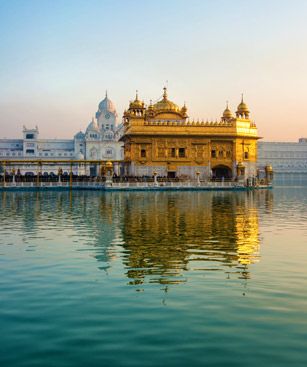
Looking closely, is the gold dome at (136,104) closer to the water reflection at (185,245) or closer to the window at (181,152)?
the window at (181,152)

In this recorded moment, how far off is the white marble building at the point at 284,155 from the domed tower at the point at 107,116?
168 ft

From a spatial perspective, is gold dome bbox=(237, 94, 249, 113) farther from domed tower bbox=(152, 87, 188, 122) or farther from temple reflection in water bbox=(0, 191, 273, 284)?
temple reflection in water bbox=(0, 191, 273, 284)

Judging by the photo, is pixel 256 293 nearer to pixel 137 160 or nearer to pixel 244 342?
pixel 244 342

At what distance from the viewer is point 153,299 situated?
928cm

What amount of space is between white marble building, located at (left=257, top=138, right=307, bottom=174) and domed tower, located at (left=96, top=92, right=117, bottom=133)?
168 ft

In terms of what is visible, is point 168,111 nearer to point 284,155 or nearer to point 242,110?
point 242,110

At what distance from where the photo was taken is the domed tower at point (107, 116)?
15550cm

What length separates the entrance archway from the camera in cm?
6769

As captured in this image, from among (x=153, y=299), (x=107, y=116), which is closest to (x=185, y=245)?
(x=153, y=299)

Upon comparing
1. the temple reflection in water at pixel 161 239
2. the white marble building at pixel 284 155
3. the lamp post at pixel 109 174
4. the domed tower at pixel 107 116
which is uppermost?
the domed tower at pixel 107 116

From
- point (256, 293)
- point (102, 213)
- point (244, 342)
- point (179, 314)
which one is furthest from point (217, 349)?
point (102, 213)

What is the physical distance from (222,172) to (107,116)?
92306 millimetres

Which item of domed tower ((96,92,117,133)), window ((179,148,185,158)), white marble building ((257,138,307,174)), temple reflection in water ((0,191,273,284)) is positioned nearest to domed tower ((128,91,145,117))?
window ((179,148,185,158))

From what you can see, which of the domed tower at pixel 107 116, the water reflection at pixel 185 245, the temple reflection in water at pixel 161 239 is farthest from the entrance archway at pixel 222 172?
the domed tower at pixel 107 116
